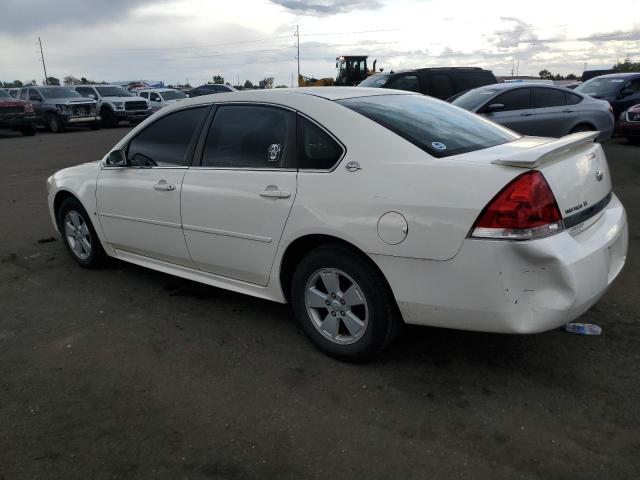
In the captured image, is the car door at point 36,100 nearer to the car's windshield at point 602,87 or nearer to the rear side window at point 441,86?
the rear side window at point 441,86

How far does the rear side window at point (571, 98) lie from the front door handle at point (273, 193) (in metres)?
9.02

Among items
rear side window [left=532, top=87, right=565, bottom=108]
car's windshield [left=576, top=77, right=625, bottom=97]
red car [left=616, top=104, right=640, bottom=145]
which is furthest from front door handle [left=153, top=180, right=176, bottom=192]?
car's windshield [left=576, top=77, right=625, bottom=97]

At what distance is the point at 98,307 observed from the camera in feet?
14.4

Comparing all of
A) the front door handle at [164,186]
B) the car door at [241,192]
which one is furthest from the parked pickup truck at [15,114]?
the car door at [241,192]

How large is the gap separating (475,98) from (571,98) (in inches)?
79.4

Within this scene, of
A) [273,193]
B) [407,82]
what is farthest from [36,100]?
[273,193]

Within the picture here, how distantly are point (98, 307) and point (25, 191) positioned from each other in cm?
643

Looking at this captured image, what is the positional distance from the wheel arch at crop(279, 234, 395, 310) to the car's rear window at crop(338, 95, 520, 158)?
68 centimetres

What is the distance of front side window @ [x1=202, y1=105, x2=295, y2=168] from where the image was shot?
3.53 meters

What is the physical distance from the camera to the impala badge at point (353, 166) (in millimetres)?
3106

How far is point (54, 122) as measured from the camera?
74.0ft

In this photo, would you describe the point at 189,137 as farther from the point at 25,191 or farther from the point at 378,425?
Answer: the point at 25,191

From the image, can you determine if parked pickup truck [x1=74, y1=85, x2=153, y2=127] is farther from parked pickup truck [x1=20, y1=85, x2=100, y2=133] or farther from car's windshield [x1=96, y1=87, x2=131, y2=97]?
parked pickup truck [x1=20, y1=85, x2=100, y2=133]

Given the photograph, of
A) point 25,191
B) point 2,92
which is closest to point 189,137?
point 25,191
